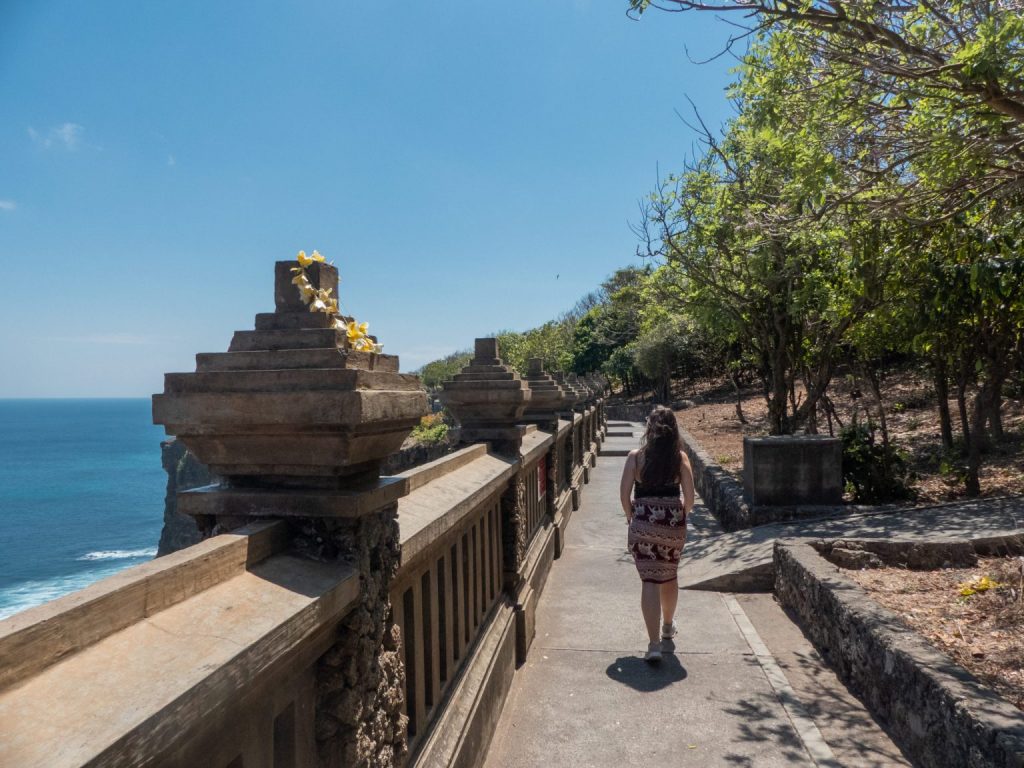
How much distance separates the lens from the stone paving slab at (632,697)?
155 inches

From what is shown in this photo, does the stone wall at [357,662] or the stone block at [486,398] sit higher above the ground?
the stone block at [486,398]

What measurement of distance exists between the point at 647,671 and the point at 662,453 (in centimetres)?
155

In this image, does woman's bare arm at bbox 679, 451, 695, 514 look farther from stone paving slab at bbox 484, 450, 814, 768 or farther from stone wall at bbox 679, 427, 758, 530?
stone wall at bbox 679, 427, 758, 530

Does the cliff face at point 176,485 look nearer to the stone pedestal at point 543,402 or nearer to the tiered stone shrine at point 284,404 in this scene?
the stone pedestal at point 543,402

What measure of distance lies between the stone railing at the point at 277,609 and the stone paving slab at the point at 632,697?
71 cm

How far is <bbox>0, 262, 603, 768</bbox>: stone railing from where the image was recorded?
3.90 feet

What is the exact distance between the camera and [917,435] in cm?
1446

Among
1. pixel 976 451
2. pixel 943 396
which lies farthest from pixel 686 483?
pixel 943 396

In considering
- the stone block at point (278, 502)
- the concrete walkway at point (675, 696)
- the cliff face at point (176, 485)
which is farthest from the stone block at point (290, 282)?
the cliff face at point (176, 485)

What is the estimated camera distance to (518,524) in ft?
17.5

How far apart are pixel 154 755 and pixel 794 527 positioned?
7.83 metres

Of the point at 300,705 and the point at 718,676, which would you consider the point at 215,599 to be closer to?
the point at 300,705

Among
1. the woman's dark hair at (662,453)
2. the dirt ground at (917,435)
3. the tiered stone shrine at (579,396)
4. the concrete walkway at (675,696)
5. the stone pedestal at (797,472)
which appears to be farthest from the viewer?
the tiered stone shrine at (579,396)

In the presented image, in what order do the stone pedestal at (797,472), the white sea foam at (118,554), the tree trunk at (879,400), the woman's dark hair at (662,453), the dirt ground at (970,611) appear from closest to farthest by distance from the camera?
the dirt ground at (970,611)
the woman's dark hair at (662,453)
the stone pedestal at (797,472)
the tree trunk at (879,400)
the white sea foam at (118,554)
